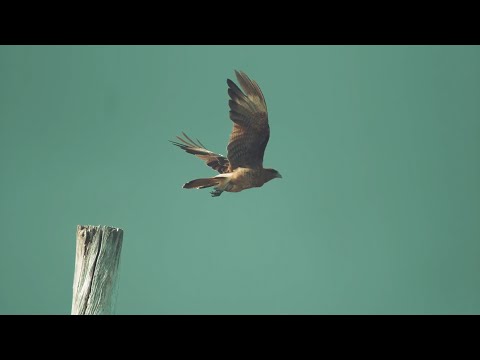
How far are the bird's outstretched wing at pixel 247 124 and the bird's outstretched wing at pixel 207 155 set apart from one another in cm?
27

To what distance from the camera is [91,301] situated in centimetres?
Result: 320

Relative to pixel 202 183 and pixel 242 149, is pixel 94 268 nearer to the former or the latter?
Answer: pixel 202 183

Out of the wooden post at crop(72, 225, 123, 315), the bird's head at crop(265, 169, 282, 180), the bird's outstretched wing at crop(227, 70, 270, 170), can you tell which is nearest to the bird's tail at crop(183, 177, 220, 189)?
the bird's outstretched wing at crop(227, 70, 270, 170)

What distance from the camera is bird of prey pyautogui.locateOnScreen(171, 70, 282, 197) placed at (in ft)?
18.3

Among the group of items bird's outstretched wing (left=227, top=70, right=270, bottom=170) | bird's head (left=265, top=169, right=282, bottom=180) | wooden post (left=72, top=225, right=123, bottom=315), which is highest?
bird's outstretched wing (left=227, top=70, right=270, bottom=170)

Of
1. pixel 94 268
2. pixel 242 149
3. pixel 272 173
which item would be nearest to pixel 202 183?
pixel 242 149

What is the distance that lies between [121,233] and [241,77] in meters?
2.57

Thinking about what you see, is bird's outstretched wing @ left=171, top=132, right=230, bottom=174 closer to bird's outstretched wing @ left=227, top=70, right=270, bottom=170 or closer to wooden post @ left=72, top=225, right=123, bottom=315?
bird's outstretched wing @ left=227, top=70, right=270, bottom=170

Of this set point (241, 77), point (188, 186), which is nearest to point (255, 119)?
point (241, 77)

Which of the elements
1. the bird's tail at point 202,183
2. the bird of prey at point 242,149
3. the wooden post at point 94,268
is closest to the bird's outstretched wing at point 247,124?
the bird of prey at point 242,149

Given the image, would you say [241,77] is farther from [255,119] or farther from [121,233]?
[121,233]

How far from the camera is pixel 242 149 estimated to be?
6.01 m

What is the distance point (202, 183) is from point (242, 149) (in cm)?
56

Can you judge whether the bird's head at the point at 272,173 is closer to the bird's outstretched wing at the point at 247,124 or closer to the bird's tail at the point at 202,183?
the bird's outstretched wing at the point at 247,124
